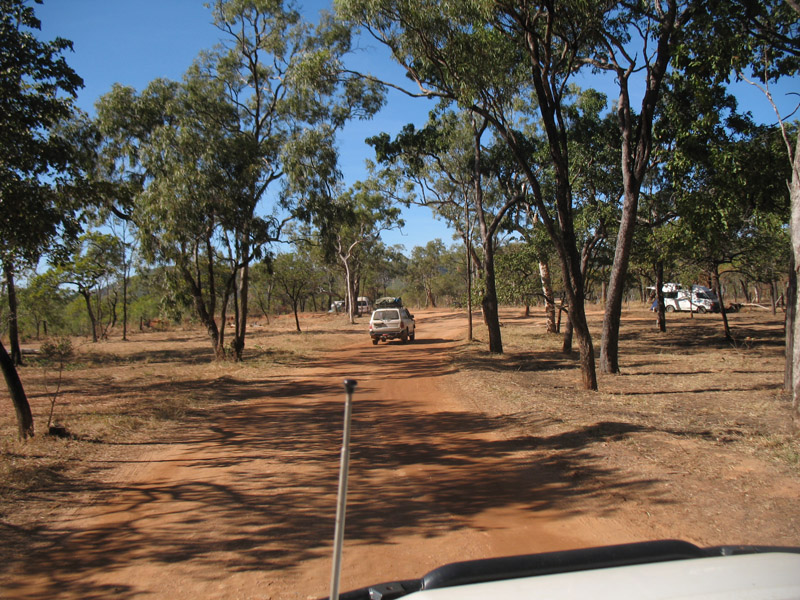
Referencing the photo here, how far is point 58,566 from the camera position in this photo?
4312 mm

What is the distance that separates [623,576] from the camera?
6.95 ft

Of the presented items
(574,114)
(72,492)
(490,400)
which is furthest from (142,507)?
(574,114)

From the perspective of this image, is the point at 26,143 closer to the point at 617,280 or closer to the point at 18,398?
the point at 18,398

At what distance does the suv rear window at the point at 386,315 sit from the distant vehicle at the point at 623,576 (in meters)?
24.6

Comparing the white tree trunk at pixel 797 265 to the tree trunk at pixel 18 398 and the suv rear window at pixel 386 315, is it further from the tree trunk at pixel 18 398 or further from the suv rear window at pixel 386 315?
the suv rear window at pixel 386 315

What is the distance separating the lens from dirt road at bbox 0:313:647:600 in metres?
4.05

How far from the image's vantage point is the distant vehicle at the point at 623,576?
192 cm

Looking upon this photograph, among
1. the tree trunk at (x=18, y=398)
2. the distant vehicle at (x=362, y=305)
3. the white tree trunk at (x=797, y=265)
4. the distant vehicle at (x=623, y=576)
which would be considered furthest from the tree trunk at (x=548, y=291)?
the distant vehicle at (x=362, y=305)

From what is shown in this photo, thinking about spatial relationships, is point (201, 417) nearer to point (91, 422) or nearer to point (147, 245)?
point (91, 422)

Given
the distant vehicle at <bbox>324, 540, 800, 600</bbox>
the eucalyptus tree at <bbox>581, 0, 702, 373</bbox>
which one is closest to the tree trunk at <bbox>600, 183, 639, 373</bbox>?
the eucalyptus tree at <bbox>581, 0, 702, 373</bbox>

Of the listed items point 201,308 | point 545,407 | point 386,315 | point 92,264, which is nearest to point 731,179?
point 545,407

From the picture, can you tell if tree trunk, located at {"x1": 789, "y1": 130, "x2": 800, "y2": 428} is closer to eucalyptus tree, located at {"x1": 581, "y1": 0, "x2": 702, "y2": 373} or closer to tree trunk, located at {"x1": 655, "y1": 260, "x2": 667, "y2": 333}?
eucalyptus tree, located at {"x1": 581, "y1": 0, "x2": 702, "y2": 373}

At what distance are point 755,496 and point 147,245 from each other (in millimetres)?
16862

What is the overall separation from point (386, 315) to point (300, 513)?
22.1 meters
